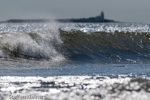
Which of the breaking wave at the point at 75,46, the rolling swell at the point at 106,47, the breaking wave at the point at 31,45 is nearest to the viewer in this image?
the breaking wave at the point at 31,45

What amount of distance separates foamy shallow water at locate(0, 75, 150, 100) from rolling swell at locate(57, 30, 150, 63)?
712 cm

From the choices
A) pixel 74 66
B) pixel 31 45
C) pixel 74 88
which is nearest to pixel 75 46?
pixel 31 45

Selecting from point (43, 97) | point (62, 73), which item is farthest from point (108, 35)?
point (43, 97)

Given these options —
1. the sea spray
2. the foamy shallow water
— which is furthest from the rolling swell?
the foamy shallow water

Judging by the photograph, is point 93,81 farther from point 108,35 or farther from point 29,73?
point 108,35

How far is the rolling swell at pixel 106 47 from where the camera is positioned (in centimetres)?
2000

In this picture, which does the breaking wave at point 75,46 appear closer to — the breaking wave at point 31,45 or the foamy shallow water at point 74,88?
the breaking wave at point 31,45

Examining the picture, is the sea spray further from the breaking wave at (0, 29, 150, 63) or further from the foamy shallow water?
the foamy shallow water

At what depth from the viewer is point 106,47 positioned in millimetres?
23188

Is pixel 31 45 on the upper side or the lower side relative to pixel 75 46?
upper

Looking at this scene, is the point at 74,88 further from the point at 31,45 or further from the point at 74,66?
the point at 31,45

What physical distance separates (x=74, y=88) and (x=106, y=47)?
12992 millimetres

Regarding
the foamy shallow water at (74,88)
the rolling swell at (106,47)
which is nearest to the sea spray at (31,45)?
the rolling swell at (106,47)

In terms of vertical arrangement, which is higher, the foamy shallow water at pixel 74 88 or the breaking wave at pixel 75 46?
the foamy shallow water at pixel 74 88
